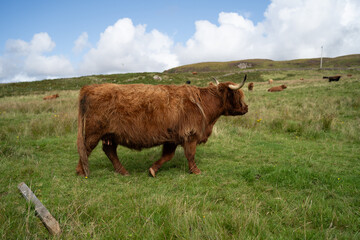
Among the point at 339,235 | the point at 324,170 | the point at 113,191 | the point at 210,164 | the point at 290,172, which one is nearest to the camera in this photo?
the point at 339,235

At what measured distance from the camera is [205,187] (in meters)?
3.87

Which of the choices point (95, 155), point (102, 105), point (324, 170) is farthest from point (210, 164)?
point (95, 155)

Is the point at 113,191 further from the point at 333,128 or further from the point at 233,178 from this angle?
the point at 333,128

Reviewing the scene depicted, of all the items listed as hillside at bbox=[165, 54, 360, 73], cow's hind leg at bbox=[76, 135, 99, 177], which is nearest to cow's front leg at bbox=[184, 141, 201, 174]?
cow's hind leg at bbox=[76, 135, 99, 177]

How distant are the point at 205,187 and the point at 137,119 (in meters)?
1.64

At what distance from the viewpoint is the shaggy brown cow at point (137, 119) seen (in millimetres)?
4348

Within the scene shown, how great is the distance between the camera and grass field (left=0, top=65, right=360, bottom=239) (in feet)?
7.93

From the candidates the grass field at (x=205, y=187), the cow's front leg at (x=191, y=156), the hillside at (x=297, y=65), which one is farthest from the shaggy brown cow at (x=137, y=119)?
the hillside at (x=297, y=65)

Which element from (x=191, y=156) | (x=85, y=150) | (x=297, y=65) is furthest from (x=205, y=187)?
(x=297, y=65)

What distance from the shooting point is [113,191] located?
371cm

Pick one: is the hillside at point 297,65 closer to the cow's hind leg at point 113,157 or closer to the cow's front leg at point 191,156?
the cow's front leg at point 191,156

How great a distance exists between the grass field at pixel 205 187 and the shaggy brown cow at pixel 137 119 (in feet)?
1.84

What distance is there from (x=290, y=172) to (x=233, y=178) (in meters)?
0.97

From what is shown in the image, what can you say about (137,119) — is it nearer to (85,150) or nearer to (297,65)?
(85,150)
